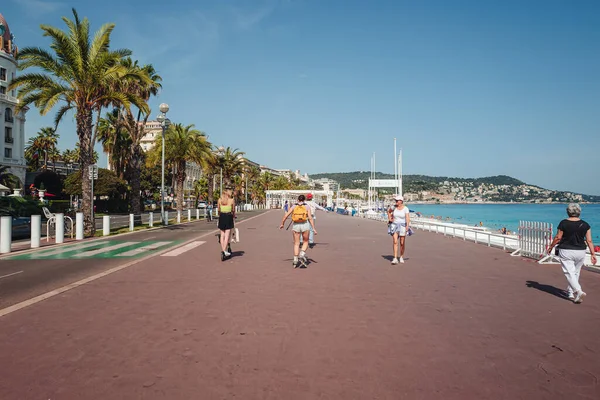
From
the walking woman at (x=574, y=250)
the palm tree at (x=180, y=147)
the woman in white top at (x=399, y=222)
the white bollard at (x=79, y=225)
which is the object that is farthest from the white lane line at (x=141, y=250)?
the palm tree at (x=180, y=147)

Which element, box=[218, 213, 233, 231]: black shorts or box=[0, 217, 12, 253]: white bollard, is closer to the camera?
box=[218, 213, 233, 231]: black shorts

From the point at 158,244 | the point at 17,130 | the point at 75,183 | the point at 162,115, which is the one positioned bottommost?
the point at 158,244

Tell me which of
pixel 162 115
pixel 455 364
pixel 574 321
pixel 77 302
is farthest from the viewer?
pixel 162 115

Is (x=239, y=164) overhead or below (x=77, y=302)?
overhead

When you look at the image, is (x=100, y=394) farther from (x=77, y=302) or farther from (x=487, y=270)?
(x=487, y=270)

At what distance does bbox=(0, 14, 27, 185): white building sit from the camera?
5997cm

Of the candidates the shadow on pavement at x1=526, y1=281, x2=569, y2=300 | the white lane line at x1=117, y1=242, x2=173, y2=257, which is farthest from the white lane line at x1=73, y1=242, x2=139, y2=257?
the shadow on pavement at x1=526, y1=281, x2=569, y2=300

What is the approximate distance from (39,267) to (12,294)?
335cm

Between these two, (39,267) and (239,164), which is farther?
(239,164)

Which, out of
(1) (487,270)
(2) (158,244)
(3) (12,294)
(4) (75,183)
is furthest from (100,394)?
(4) (75,183)

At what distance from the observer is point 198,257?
1241cm

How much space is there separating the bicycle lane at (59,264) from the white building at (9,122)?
53.5 metres

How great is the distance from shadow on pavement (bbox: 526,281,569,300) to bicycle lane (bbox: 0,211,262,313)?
28.5 feet

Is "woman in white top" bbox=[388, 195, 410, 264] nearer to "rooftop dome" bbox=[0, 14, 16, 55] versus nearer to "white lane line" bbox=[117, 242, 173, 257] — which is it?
"white lane line" bbox=[117, 242, 173, 257]
